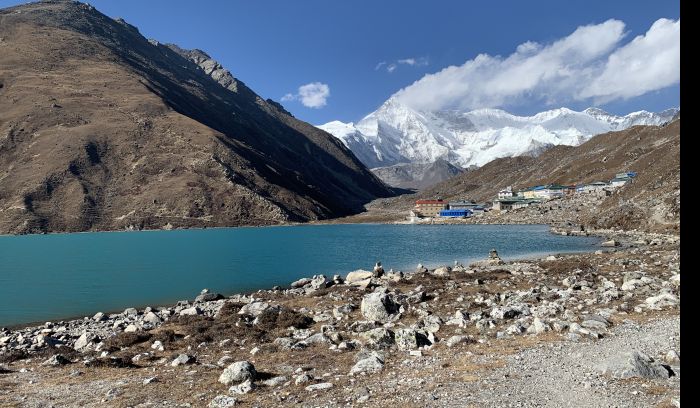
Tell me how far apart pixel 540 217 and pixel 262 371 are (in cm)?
17779

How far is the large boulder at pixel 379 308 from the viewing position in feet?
90.9

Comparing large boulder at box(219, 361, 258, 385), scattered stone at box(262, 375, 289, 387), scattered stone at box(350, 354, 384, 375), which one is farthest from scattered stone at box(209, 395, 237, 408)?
scattered stone at box(350, 354, 384, 375)

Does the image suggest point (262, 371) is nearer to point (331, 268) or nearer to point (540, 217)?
point (331, 268)

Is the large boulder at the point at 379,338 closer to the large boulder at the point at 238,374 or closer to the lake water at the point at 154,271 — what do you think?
the large boulder at the point at 238,374

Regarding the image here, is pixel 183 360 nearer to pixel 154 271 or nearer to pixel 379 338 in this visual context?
pixel 379 338

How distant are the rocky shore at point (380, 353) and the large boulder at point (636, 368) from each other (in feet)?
0.16

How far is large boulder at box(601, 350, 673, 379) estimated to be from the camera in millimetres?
14727

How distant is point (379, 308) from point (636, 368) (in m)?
15.2

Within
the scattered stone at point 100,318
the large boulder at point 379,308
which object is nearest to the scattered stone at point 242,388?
the large boulder at point 379,308

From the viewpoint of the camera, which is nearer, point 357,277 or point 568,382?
point 568,382

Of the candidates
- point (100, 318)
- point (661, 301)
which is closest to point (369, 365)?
point (661, 301)

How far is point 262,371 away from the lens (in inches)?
734

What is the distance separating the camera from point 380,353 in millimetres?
19734

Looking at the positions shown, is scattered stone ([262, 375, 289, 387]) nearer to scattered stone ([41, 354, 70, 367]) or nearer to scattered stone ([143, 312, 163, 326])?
scattered stone ([41, 354, 70, 367])
